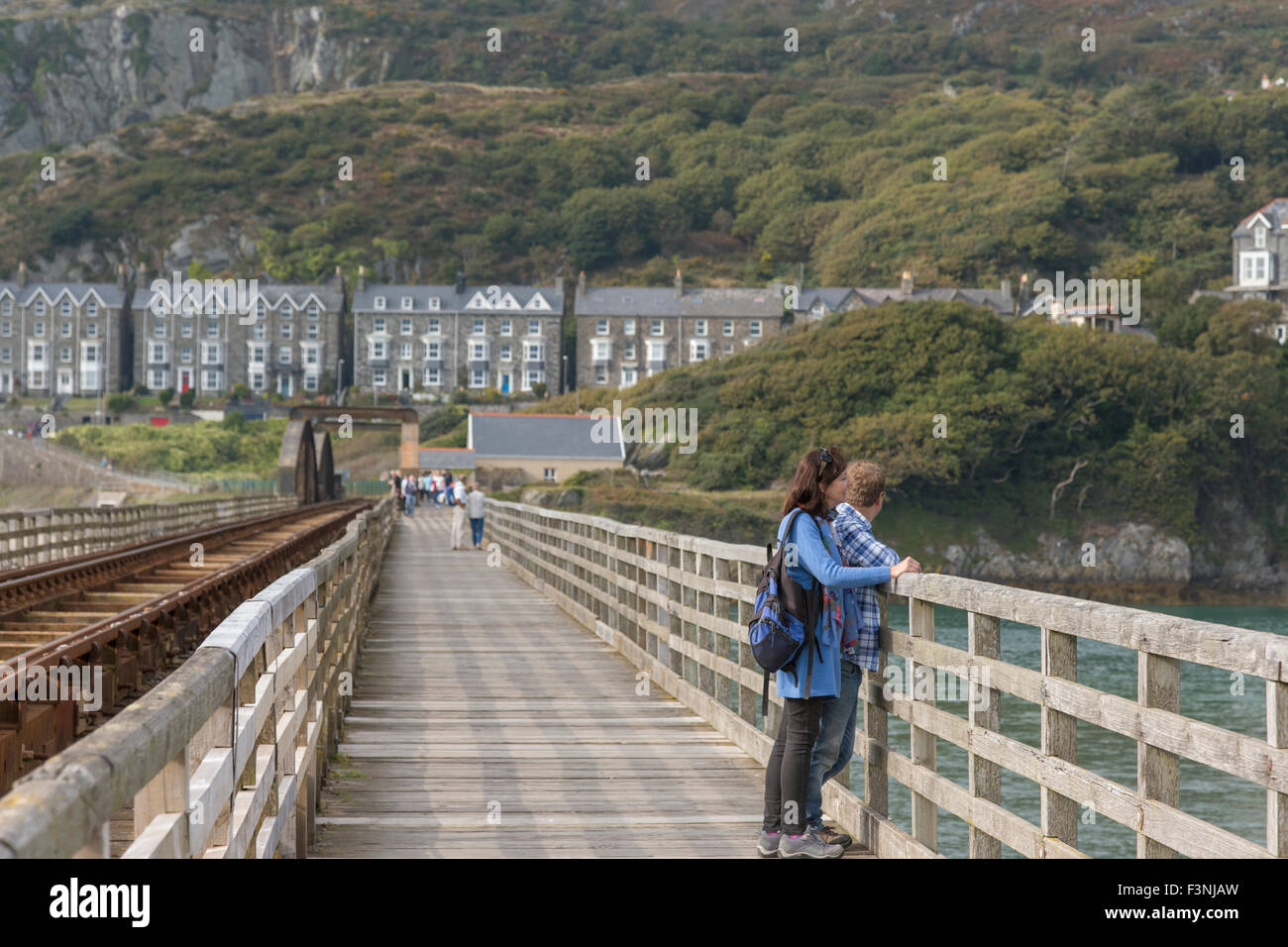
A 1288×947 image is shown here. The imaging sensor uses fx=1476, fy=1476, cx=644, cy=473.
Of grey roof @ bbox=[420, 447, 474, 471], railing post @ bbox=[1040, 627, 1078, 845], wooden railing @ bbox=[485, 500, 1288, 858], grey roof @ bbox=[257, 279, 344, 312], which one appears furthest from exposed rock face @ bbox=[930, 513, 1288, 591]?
railing post @ bbox=[1040, 627, 1078, 845]

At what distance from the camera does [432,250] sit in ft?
586

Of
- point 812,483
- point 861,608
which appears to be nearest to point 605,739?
point 861,608

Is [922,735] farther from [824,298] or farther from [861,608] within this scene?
[824,298]

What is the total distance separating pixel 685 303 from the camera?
129m

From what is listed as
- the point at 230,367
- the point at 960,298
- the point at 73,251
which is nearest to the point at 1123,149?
the point at 960,298

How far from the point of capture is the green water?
73.4ft

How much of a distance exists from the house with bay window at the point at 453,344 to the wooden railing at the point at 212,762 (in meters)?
122

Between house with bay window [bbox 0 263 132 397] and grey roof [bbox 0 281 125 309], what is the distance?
0.29 feet

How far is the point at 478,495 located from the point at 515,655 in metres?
20.0

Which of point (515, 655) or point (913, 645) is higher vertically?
point (913, 645)

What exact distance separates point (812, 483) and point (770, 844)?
159 cm

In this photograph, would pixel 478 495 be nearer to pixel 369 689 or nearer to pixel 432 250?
pixel 369 689

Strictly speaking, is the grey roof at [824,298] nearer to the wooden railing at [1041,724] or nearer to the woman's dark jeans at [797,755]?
the wooden railing at [1041,724]

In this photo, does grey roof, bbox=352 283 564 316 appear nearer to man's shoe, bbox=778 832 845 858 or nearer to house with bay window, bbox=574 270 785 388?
house with bay window, bbox=574 270 785 388
